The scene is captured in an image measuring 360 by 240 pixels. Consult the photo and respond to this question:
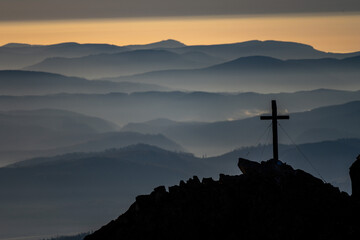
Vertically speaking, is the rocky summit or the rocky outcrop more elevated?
the rocky outcrop

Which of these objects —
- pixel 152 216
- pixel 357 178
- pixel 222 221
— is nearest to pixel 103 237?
pixel 152 216

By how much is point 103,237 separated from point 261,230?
5.67 meters

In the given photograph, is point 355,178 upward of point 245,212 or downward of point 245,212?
upward

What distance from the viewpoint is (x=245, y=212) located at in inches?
1256

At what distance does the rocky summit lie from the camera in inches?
1230

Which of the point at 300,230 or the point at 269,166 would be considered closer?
the point at 300,230

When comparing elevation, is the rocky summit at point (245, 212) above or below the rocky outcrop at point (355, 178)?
below

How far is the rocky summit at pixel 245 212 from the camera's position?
3125 cm

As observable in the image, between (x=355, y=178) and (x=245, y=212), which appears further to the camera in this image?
(x=355, y=178)

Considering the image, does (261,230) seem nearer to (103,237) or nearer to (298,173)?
(298,173)

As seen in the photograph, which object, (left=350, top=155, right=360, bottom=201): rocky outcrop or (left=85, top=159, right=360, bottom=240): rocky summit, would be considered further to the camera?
(left=350, top=155, right=360, bottom=201): rocky outcrop

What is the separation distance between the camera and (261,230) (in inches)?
1220

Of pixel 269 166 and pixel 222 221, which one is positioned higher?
pixel 269 166

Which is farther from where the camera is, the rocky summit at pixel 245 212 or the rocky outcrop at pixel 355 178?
the rocky outcrop at pixel 355 178
